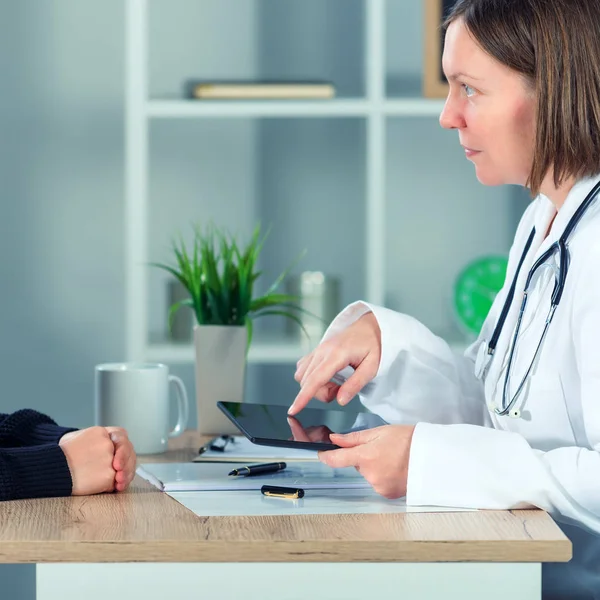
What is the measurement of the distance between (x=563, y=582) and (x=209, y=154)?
1.90 m

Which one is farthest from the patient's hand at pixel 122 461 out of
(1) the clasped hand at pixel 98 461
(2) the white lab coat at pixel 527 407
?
(2) the white lab coat at pixel 527 407

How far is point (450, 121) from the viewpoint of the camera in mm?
1294

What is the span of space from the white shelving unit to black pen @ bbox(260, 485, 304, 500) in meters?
1.28

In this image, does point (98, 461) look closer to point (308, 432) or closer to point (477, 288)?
point (308, 432)

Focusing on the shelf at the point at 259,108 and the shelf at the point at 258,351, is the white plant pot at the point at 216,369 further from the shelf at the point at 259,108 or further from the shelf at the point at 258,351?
the shelf at the point at 259,108

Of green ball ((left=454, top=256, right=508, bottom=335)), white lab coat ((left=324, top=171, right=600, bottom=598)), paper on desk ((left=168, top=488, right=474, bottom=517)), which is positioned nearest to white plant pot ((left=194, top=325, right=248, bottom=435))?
white lab coat ((left=324, top=171, right=600, bottom=598))

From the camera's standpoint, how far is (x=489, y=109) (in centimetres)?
125

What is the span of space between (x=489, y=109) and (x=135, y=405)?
2.27 feet

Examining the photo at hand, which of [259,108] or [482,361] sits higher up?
[259,108]

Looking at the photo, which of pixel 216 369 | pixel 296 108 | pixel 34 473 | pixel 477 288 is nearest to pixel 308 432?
pixel 34 473

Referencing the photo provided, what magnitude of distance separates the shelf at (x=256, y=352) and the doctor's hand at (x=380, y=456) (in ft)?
4.26

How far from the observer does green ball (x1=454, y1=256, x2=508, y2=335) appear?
2.58 m

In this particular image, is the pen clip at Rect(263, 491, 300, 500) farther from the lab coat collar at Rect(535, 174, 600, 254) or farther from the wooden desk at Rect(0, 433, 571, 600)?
the lab coat collar at Rect(535, 174, 600, 254)

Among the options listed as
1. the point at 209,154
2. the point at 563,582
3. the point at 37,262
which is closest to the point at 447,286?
the point at 209,154
